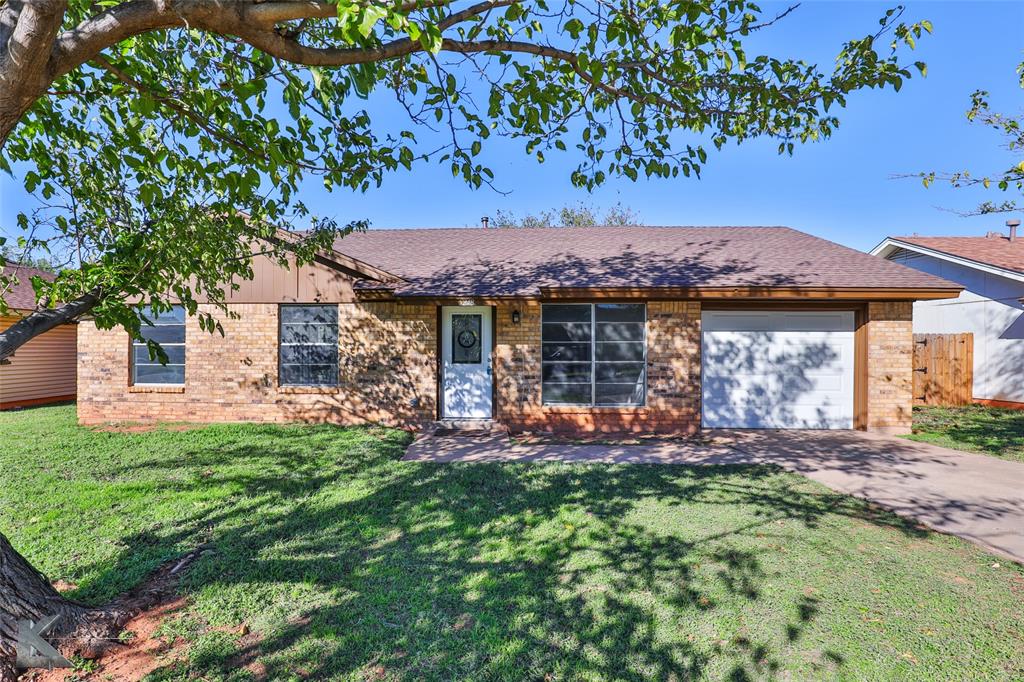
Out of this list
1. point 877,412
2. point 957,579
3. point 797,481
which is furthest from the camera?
point 877,412

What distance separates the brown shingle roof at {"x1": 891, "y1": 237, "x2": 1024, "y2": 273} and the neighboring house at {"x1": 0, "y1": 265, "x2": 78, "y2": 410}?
2622 cm

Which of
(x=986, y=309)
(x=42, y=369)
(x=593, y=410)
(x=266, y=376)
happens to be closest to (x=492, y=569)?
(x=593, y=410)

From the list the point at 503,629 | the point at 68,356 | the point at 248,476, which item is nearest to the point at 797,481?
the point at 503,629

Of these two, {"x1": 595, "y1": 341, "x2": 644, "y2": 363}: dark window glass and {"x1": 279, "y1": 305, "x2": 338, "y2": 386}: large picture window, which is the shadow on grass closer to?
{"x1": 595, "y1": 341, "x2": 644, "y2": 363}: dark window glass

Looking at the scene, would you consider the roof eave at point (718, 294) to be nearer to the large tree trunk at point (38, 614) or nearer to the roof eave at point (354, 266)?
the roof eave at point (354, 266)

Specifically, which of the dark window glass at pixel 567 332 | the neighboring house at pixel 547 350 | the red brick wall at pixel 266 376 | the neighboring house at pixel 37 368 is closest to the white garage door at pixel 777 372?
the neighboring house at pixel 547 350

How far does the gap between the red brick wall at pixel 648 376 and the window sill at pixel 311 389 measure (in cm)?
338

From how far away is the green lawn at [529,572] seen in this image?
274 centimetres

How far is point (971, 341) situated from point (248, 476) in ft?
60.1

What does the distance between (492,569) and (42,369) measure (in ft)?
55.1

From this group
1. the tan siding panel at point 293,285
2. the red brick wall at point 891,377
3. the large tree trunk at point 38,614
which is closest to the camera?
the large tree trunk at point 38,614

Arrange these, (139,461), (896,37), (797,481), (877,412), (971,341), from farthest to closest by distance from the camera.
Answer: (971,341), (877,412), (139,461), (797,481), (896,37)

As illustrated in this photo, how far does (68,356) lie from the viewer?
1424 centimetres

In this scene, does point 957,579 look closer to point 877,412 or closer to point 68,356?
point 877,412
